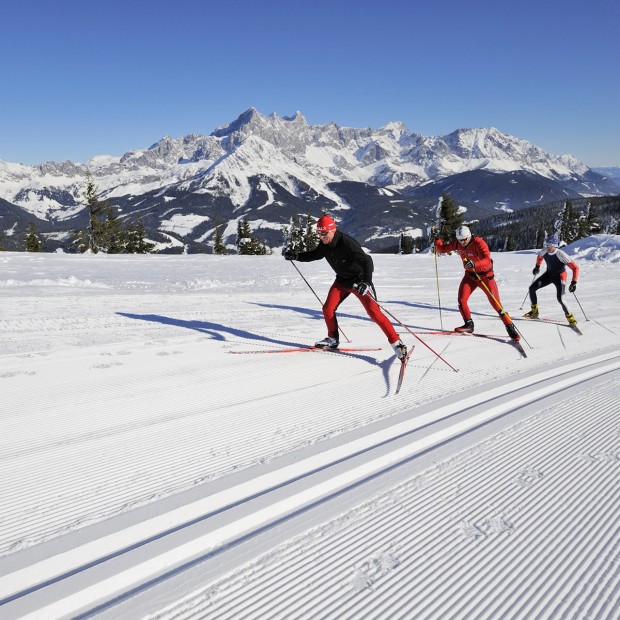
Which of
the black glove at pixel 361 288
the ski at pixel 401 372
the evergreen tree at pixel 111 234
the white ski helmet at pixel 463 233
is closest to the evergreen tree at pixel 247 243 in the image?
the evergreen tree at pixel 111 234

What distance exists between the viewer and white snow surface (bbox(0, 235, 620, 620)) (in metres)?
2.14

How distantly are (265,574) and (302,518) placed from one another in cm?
46

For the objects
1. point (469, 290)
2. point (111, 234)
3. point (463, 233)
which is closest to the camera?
point (463, 233)

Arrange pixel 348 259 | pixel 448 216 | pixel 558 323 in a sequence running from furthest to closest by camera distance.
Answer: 1. pixel 448 216
2. pixel 558 323
3. pixel 348 259

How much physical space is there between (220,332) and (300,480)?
4.80 metres

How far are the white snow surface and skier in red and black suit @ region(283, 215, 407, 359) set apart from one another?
0.52m

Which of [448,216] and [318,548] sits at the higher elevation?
[448,216]

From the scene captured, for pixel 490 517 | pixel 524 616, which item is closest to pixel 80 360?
pixel 490 517

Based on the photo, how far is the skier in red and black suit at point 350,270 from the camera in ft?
19.4

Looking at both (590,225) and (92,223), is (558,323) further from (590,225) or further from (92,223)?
(590,225)

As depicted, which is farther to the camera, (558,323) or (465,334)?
(558,323)

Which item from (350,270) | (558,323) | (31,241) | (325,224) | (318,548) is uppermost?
(31,241)

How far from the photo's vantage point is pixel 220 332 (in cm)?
757

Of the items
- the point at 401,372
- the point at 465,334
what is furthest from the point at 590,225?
the point at 401,372
